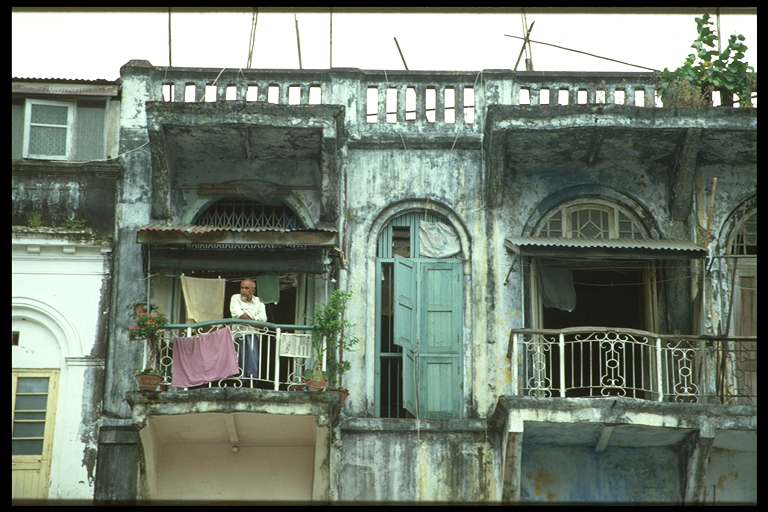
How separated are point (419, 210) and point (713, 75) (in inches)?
170

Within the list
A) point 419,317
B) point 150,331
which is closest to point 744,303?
point 419,317

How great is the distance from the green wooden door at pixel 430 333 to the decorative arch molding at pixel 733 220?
11.4 feet

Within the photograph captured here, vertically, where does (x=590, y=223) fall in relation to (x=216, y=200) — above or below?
below

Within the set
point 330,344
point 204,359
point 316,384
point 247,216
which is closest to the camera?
point 316,384

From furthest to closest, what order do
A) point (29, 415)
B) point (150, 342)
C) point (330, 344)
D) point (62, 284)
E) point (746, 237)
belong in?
1. point (746, 237)
2. point (62, 284)
3. point (29, 415)
4. point (330, 344)
5. point (150, 342)

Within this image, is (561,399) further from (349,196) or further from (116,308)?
(116,308)

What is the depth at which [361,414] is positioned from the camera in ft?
49.2

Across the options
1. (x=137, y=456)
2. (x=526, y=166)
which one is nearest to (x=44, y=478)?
(x=137, y=456)

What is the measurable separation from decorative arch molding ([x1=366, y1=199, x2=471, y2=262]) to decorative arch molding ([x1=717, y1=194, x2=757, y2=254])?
3.33 meters

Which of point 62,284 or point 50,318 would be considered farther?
point 62,284

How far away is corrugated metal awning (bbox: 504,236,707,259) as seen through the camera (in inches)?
583

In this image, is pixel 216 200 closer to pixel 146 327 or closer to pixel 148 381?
pixel 146 327

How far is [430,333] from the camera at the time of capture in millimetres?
15266

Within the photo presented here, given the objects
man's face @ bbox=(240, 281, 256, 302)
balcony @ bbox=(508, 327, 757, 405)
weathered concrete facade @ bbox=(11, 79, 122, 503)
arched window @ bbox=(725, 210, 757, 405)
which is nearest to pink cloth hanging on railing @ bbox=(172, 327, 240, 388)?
man's face @ bbox=(240, 281, 256, 302)
